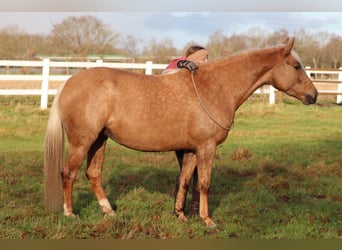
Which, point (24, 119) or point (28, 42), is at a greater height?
point (28, 42)

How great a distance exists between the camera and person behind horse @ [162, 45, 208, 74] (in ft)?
17.2

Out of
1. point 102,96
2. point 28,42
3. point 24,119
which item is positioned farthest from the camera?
point 28,42

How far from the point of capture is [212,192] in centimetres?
662

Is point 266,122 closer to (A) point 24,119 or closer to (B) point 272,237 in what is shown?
(A) point 24,119

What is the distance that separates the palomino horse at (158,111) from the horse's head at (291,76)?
1cm

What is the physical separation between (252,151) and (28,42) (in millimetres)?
14565

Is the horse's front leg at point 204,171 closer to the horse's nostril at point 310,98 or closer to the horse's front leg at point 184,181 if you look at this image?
the horse's front leg at point 184,181

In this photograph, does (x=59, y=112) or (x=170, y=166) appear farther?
(x=170, y=166)

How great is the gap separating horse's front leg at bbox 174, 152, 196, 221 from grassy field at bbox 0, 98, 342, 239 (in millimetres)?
148

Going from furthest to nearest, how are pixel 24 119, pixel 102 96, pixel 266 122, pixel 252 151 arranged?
pixel 266 122 < pixel 24 119 < pixel 252 151 < pixel 102 96

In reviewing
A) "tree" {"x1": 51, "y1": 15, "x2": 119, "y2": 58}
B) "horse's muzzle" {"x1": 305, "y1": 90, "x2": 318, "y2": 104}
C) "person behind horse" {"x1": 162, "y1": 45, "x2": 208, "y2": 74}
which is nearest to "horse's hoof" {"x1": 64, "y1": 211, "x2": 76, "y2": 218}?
"person behind horse" {"x1": 162, "y1": 45, "x2": 208, "y2": 74}

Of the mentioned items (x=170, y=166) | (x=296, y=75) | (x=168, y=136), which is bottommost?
(x=170, y=166)

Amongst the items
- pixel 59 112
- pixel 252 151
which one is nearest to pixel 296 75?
pixel 59 112

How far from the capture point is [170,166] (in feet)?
26.8
